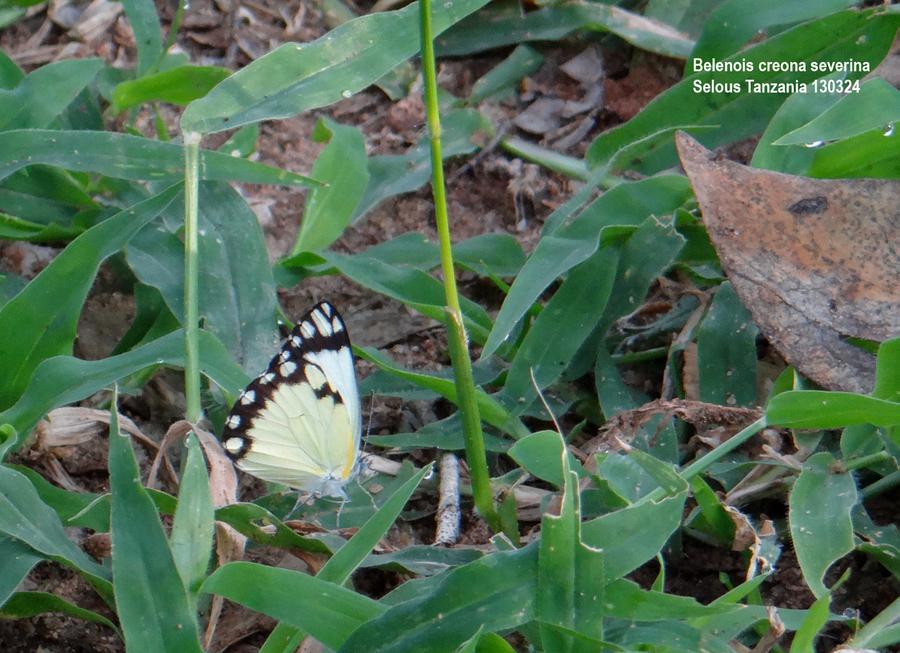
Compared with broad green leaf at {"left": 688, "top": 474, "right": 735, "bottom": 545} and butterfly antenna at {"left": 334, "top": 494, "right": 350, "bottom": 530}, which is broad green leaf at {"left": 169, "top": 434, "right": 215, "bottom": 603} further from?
broad green leaf at {"left": 688, "top": 474, "right": 735, "bottom": 545}

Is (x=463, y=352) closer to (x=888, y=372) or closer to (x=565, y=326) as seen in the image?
(x=565, y=326)

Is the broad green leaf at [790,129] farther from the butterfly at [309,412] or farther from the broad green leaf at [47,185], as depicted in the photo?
the broad green leaf at [47,185]

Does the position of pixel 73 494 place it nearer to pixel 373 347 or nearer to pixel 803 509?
pixel 373 347

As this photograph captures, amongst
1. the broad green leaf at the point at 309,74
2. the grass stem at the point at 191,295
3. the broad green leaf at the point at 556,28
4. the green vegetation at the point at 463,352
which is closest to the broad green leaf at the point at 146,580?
the green vegetation at the point at 463,352

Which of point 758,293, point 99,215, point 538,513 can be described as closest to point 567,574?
point 538,513

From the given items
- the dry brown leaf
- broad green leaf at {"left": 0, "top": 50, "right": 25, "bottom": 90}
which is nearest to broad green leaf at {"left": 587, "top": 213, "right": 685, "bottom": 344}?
the dry brown leaf

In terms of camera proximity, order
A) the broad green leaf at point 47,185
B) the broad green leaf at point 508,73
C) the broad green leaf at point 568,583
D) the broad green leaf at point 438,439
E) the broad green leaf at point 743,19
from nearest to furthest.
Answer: the broad green leaf at point 568,583 → the broad green leaf at point 438,439 → the broad green leaf at point 47,185 → the broad green leaf at point 743,19 → the broad green leaf at point 508,73
